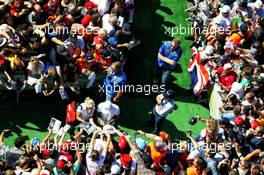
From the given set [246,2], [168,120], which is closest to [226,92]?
[168,120]

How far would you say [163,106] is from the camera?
45.1ft

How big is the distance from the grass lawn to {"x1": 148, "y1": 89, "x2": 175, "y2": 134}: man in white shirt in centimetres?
72

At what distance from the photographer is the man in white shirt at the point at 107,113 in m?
13.4

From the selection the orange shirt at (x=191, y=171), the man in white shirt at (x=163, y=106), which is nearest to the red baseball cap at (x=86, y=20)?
the man in white shirt at (x=163, y=106)

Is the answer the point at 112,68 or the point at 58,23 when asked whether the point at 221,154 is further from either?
the point at 58,23

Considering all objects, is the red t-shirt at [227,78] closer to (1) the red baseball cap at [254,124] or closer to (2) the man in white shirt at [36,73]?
(1) the red baseball cap at [254,124]

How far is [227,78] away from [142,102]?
219cm

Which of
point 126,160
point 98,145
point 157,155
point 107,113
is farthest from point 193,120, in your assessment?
point 98,145

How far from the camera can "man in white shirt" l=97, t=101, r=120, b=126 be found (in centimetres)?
1335

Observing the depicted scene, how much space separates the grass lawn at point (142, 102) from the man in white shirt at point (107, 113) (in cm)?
111

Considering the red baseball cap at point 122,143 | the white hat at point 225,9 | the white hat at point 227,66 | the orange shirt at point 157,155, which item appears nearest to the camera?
the orange shirt at point 157,155

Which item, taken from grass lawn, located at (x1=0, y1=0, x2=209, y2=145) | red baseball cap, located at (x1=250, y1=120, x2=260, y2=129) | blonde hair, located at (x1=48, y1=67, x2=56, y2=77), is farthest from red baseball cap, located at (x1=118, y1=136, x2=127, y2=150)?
red baseball cap, located at (x1=250, y1=120, x2=260, y2=129)

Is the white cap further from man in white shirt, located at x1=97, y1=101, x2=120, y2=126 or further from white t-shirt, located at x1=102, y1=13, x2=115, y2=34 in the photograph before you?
white t-shirt, located at x1=102, y1=13, x2=115, y2=34

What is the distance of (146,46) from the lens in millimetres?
16359
